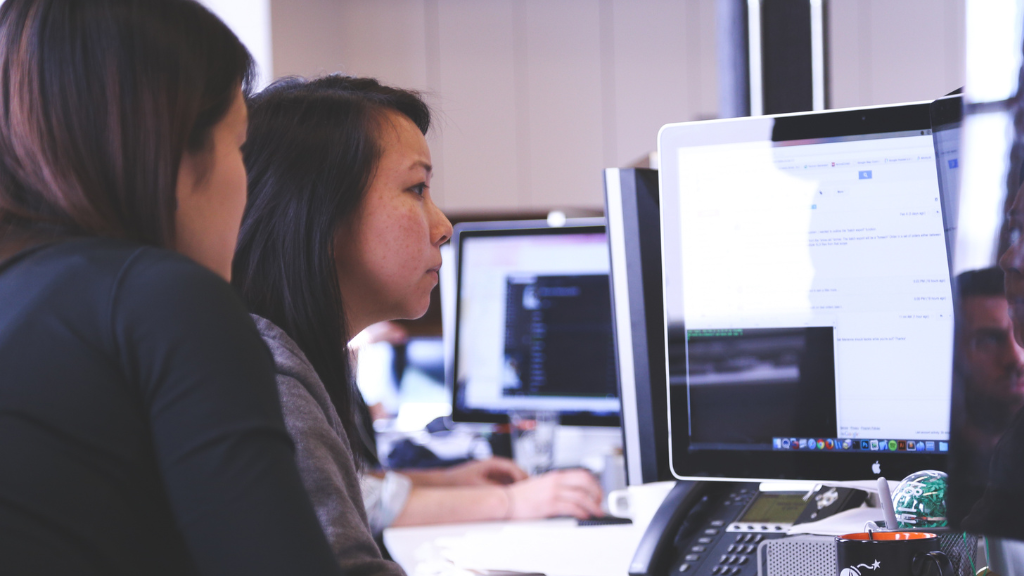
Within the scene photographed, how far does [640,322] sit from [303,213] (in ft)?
1.28

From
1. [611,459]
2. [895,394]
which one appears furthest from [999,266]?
[611,459]

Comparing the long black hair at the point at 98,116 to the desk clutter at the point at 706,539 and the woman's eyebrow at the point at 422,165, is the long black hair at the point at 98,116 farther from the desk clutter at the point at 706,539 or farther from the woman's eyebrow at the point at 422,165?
the desk clutter at the point at 706,539

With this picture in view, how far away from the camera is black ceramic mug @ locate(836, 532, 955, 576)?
25.1 inches

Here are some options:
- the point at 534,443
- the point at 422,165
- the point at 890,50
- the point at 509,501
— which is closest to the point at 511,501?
the point at 509,501

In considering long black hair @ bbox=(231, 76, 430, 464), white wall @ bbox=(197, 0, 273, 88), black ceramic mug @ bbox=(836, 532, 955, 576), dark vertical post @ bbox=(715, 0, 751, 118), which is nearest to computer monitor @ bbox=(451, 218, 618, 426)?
dark vertical post @ bbox=(715, 0, 751, 118)

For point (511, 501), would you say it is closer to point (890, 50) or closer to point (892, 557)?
point (892, 557)

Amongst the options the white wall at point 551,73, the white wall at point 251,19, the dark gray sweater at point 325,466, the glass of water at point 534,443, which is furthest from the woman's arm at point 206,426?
the white wall at point 551,73

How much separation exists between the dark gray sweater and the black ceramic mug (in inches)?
14.0

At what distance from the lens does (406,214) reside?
974 mm

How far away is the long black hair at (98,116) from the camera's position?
535 millimetres

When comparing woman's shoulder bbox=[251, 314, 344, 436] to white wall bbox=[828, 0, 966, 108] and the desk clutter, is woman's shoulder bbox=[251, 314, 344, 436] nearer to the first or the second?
the desk clutter

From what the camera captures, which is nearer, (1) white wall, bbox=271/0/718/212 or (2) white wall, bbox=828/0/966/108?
(2) white wall, bbox=828/0/966/108

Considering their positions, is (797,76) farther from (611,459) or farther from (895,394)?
(611,459)

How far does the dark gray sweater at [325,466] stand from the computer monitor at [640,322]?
0.36 meters
